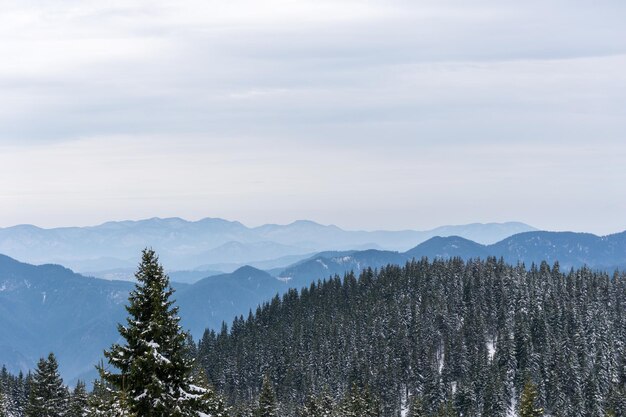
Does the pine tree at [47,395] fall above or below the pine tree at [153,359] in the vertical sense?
below

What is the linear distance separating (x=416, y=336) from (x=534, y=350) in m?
33.5

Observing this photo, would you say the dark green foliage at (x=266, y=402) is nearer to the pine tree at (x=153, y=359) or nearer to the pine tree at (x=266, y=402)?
the pine tree at (x=266, y=402)

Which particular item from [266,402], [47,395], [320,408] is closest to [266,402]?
[266,402]

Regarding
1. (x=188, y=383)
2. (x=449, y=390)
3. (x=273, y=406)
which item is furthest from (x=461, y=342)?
(x=188, y=383)

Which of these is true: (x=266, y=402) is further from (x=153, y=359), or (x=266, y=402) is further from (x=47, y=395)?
(x=153, y=359)

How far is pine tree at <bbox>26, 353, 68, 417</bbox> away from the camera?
52562 millimetres

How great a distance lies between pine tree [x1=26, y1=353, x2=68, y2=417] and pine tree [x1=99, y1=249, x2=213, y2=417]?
3120cm

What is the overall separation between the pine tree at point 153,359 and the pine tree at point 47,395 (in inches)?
1228

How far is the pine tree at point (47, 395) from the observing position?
52562mm

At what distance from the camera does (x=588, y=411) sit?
155 metres

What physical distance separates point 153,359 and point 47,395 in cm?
3380

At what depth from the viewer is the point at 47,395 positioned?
175 feet

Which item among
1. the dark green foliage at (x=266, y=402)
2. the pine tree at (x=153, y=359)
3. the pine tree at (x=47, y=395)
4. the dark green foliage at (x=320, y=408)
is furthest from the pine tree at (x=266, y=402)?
the pine tree at (x=153, y=359)

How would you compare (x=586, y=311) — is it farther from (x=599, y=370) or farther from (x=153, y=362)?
(x=153, y=362)
